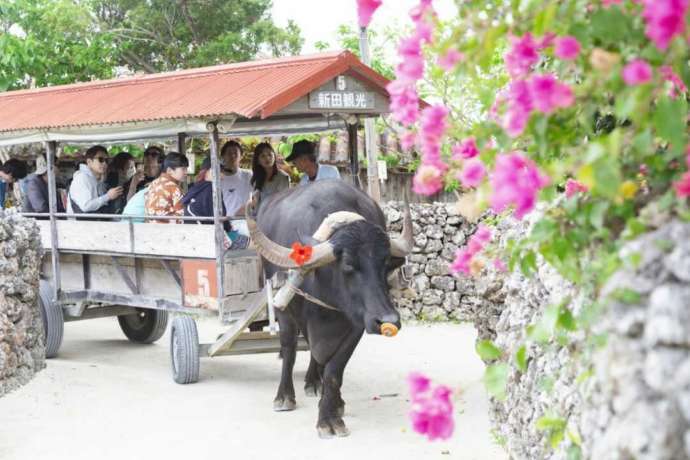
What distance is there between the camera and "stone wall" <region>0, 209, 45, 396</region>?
686 cm

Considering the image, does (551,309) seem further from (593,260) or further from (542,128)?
(542,128)

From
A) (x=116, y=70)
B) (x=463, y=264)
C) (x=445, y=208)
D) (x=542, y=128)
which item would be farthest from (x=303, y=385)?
(x=116, y=70)

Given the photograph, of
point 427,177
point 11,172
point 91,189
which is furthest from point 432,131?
point 11,172

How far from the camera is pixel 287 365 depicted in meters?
6.52

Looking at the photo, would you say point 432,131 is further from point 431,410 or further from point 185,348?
point 185,348

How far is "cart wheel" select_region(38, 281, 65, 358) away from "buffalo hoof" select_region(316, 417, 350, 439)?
3088mm

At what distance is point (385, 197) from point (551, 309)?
35.4ft

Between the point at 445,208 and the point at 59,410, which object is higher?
the point at 445,208

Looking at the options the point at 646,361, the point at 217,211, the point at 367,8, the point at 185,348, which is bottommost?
the point at 185,348

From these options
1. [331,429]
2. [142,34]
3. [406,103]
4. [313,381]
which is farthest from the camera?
[142,34]

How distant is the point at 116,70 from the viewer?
16078mm

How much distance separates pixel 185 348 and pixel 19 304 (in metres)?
1.36

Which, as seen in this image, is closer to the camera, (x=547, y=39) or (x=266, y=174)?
(x=547, y=39)

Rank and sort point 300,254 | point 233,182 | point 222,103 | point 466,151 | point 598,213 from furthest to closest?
point 233,182 < point 222,103 < point 300,254 < point 466,151 < point 598,213
